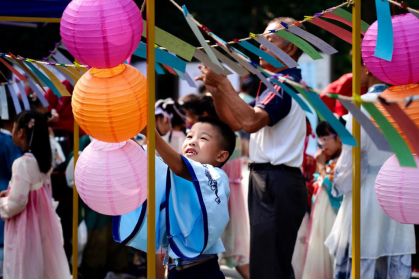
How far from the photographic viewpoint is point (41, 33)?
25.0 feet

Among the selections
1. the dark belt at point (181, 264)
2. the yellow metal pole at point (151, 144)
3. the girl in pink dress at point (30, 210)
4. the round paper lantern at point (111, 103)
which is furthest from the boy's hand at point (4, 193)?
the yellow metal pole at point (151, 144)

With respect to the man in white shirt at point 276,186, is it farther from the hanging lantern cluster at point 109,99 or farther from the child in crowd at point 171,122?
the child in crowd at point 171,122

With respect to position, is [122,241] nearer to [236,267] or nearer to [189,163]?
[189,163]

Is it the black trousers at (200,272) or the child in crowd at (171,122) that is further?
the child in crowd at (171,122)

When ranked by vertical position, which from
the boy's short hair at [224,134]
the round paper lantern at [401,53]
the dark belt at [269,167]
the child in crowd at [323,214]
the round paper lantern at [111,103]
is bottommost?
the child in crowd at [323,214]

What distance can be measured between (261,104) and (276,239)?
0.73m

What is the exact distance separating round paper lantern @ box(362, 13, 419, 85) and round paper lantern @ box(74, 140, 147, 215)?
3.04 ft

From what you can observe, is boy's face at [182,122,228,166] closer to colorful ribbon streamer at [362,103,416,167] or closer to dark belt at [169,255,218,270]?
dark belt at [169,255,218,270]

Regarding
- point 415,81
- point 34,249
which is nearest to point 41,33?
point 34,249

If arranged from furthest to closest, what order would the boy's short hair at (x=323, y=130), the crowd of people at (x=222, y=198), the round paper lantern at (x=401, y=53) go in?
the boy's short hair at (x=323, y=130), the crowd of people at (x=222, y=198), the round paper lantern at (x=401, y=53)

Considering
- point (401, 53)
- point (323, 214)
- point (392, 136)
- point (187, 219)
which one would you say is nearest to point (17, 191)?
point (187, 219)

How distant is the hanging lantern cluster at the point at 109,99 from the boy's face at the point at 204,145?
2.20ft

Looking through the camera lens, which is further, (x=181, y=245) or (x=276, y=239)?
(x=276, y=239)

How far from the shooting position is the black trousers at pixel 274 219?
15.7 feet
